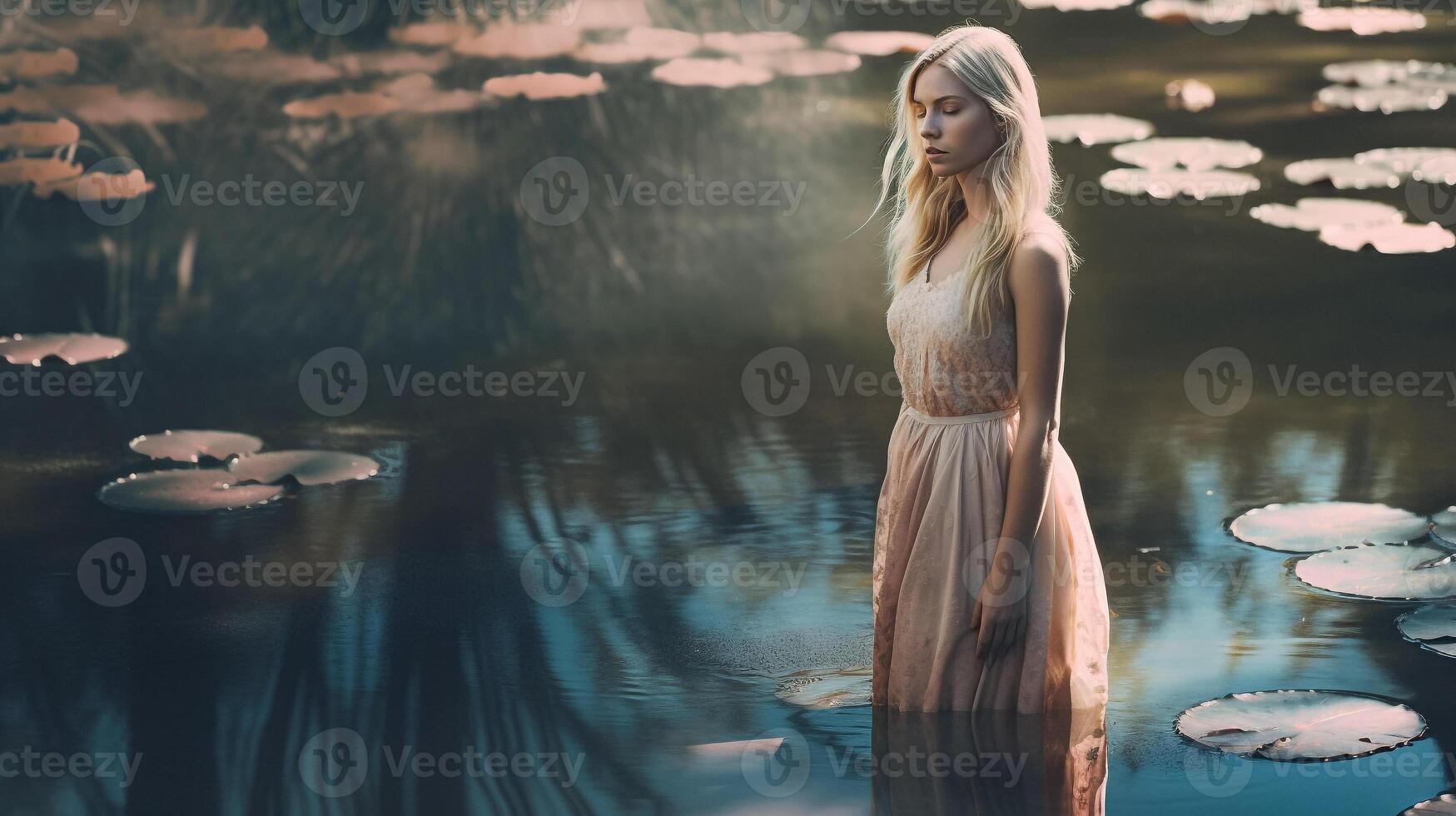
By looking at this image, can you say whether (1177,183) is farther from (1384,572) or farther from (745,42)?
(1384,572)

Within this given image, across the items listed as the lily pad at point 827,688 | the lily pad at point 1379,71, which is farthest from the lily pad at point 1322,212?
the lily pad at point 827,688

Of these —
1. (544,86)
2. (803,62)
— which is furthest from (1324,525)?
(544,86)

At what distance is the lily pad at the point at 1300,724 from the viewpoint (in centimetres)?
217

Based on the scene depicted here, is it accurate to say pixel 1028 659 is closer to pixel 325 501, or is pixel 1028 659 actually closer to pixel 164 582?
pixel 164 582

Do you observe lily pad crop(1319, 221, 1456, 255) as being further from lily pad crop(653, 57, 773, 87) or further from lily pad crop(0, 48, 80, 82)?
lily pad crop(0, 48, 80, 82)

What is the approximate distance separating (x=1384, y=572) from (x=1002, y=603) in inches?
55.1

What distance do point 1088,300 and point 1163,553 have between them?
233cm

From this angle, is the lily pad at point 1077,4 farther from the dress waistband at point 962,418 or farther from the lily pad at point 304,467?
the dress waistband at point 962,418

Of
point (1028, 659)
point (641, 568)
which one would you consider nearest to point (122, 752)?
point (641, 568)

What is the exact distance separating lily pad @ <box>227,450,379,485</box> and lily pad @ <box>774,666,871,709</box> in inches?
68.2

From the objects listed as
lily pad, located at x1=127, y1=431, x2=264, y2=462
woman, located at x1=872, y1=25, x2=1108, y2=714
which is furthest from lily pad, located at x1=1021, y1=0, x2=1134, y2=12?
woman, located at x1=872, y1=25, x2=1108, y2=714

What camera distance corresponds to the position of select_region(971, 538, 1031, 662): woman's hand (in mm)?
1870

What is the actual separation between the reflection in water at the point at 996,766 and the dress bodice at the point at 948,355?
1.40 feet

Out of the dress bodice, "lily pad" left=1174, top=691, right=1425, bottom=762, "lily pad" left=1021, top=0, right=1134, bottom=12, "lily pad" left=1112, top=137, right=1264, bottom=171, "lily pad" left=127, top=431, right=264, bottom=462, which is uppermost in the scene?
"lily pad" left=1021, top=0, right=1134, bottom=12
